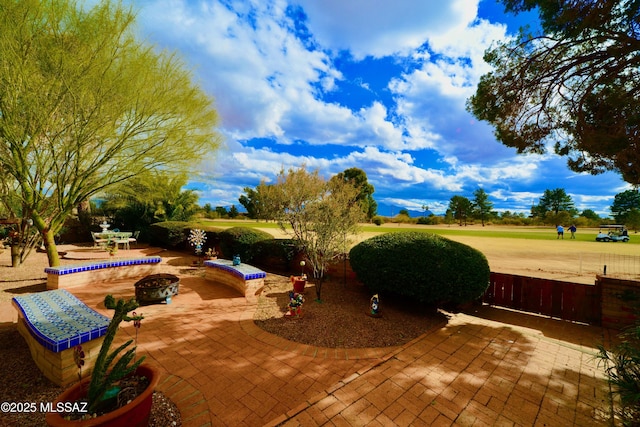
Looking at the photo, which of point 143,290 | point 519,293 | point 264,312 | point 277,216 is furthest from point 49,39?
point 519,293

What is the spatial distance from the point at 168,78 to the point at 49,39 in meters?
2.54

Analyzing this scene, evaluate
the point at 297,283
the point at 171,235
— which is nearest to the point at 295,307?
the point at 297,283

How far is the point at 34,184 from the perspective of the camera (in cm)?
671

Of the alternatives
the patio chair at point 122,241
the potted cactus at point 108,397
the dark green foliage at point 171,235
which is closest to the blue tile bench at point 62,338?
the potted cactus at point 108,397

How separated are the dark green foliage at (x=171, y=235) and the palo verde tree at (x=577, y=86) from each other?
14795mm

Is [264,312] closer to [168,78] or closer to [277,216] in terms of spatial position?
[277,216]

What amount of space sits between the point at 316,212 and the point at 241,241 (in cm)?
480

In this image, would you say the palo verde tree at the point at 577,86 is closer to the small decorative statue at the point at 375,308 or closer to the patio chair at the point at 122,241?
the small decorative statue at the point at 375,308

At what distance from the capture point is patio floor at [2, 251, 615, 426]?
9.44 ft

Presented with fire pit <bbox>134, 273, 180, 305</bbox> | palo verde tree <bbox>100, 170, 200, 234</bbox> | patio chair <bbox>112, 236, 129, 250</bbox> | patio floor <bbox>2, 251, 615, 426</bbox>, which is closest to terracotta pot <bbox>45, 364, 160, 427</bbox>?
patio floor <bbox>2, 251, 615, 426</bbox>

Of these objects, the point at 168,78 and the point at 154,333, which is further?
the point at 168,78

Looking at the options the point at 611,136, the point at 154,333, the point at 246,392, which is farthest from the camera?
the point at 611,136

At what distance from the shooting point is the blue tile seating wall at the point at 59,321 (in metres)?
3.01

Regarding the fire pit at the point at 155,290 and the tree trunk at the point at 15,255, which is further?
the tree trunk at the point at 15,255
